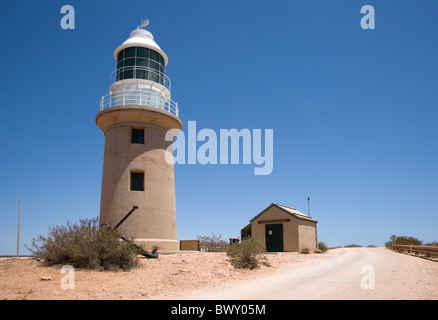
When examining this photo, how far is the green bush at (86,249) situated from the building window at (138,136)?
6394mm

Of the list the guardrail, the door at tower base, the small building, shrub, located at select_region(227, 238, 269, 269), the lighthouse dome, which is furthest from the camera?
the small building

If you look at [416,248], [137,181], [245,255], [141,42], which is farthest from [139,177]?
[416,248]

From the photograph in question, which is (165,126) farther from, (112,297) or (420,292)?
(420,292)

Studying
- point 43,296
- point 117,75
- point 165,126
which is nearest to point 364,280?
point 43,296

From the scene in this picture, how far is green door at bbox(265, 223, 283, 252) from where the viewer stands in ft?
92.9

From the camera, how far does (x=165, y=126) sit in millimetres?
19188

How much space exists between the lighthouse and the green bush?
4.27m

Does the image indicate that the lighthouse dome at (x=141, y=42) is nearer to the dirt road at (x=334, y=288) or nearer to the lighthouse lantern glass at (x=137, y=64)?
the lighthouse lantern glass at (x=137, y=64)

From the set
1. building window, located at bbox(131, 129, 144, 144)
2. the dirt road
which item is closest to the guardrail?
the dirt road

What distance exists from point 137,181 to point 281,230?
48.9 ft

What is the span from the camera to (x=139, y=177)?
59.1ft

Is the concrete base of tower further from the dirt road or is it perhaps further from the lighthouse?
the dirt road

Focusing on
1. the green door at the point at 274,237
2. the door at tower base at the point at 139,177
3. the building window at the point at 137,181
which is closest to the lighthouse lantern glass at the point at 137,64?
the door at tower base at the point at 139,177

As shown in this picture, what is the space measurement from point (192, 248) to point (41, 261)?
32.5 feet
